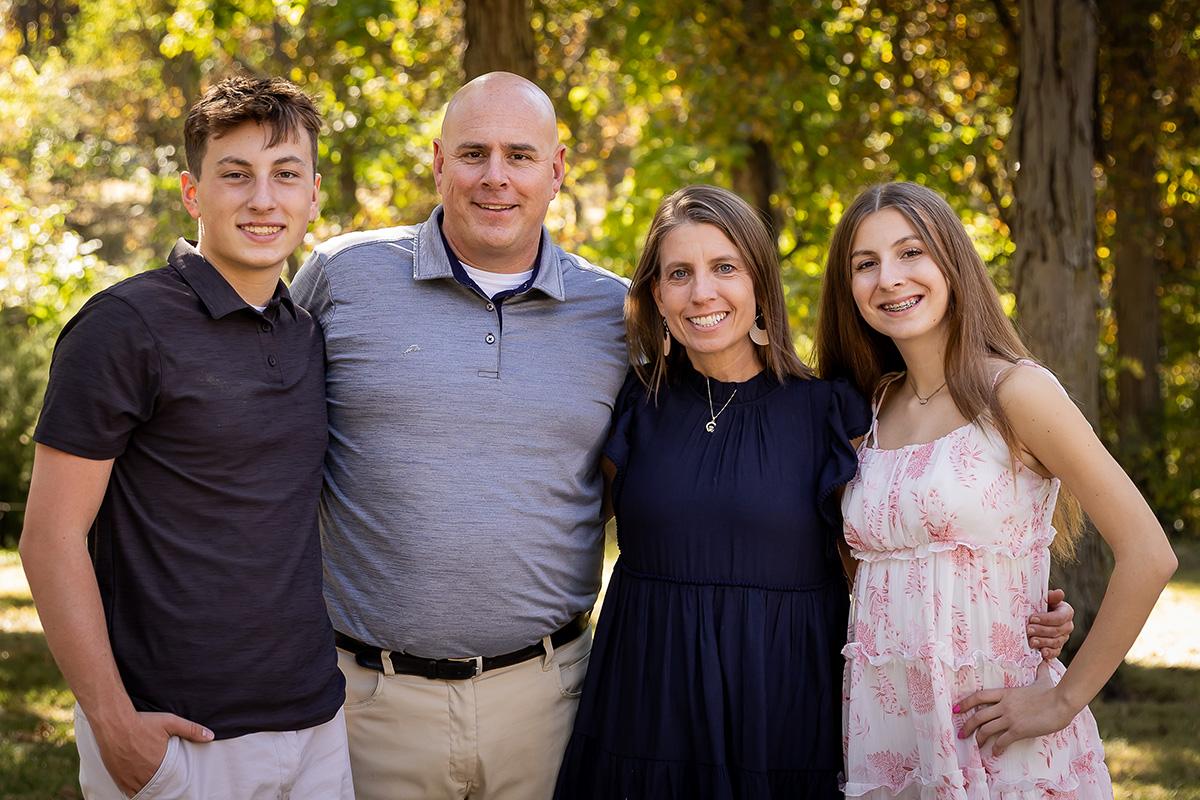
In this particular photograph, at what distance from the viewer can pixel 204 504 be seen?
262 cm

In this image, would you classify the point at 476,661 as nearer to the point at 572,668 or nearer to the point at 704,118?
the point at 572,668

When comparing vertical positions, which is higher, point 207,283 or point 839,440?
point 207,283

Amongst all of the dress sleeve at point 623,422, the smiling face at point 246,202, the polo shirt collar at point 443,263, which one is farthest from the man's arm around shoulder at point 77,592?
the dress sleeve at point 623,422

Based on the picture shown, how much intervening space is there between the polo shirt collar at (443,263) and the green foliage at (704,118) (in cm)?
425

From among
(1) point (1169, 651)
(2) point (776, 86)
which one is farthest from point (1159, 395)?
(2) point (776, 86)

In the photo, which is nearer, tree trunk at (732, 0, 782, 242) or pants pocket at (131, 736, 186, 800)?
pants pocket at (131, 736, 186, 800)

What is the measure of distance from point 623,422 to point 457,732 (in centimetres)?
93

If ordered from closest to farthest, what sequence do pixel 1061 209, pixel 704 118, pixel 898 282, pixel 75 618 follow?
pixel 75 618 < pixel 898 282 < pixel 1061 209 < pixel 704 118

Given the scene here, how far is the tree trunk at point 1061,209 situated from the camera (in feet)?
20.3

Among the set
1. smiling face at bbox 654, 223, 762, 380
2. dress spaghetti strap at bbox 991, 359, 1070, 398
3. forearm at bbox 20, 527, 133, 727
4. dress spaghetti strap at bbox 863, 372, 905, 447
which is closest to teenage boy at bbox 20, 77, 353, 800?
forearm at bbox 20, 527, 133, 727

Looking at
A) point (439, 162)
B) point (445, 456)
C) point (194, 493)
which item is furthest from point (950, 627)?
point (439, 162)

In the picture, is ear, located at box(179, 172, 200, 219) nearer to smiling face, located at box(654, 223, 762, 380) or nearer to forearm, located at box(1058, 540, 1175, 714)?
smiling face, located at box(654, 223, 762, 380)

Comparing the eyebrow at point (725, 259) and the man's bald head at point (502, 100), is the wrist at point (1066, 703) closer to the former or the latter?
the eyebrow at point (725, 259)

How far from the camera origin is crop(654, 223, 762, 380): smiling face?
3260mm
